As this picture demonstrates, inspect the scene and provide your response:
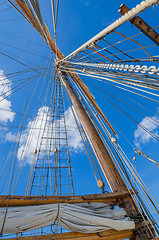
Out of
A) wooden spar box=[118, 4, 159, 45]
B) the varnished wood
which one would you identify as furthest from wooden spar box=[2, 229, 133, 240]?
wooden spar box=[118, 4, 159, 45]

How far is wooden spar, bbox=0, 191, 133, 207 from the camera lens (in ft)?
5.89

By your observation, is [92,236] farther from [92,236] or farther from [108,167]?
[108,167]

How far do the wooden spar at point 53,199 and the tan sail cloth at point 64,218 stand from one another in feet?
0.31

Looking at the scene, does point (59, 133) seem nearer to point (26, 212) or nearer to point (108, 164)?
point (108, 164)

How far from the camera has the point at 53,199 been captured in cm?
198

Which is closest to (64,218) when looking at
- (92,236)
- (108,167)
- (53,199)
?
(53,199)

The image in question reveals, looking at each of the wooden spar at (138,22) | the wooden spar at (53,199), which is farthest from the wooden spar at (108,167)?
the wooden spar at (138,22)

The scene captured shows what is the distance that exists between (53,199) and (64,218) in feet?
0.95

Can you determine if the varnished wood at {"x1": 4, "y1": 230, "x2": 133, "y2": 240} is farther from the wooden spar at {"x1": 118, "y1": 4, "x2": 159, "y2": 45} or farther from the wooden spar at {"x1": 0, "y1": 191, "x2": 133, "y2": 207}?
the wooden spar at {"x1": 118, "y1": 4, "x2": 159, "y2": 45}

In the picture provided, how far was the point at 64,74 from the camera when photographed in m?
6.58

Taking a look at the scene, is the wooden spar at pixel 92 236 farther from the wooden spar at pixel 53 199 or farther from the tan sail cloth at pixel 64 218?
the wooden spar at pixel 53 199

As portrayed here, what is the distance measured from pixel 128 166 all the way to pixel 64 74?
5.33 m

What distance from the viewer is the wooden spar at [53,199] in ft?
5.89

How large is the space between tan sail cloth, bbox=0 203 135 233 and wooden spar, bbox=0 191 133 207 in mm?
94
